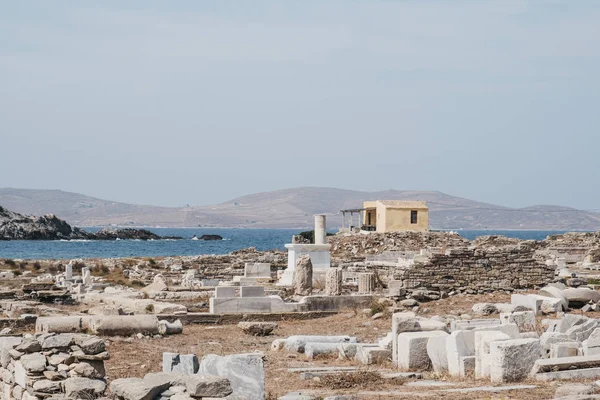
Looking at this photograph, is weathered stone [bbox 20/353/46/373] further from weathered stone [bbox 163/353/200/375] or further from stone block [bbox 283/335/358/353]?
stone block [bbox 283/335/358/353]

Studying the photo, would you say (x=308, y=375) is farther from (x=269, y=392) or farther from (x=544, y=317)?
(x=544, y=317)

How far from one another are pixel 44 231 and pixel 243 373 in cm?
12320

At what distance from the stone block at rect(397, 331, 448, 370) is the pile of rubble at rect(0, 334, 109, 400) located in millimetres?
4023

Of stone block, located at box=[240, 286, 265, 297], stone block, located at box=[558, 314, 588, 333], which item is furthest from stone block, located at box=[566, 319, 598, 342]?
stone block, located at box=[240, 286, 265, 297]

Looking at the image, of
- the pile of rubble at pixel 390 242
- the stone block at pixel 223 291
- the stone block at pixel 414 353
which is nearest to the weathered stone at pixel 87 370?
the stone block at pixel 414 353

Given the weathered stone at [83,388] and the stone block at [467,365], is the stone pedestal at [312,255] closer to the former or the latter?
the stone block at [467,365]

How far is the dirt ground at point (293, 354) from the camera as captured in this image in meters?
10.0

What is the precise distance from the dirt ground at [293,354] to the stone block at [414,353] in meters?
0.27

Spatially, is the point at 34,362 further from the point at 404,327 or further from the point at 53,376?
the point at 404,327

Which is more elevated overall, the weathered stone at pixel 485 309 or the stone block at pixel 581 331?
the stone block at pixel 581 331

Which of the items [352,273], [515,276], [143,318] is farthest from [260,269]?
[143,318]

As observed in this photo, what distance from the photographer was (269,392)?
10.4 m

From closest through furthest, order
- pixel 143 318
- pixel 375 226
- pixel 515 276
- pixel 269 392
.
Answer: pixel 269 392
pixel 143 318
pixel 515 276
pixel 375 226

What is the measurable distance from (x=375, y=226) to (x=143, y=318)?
4393 cm
